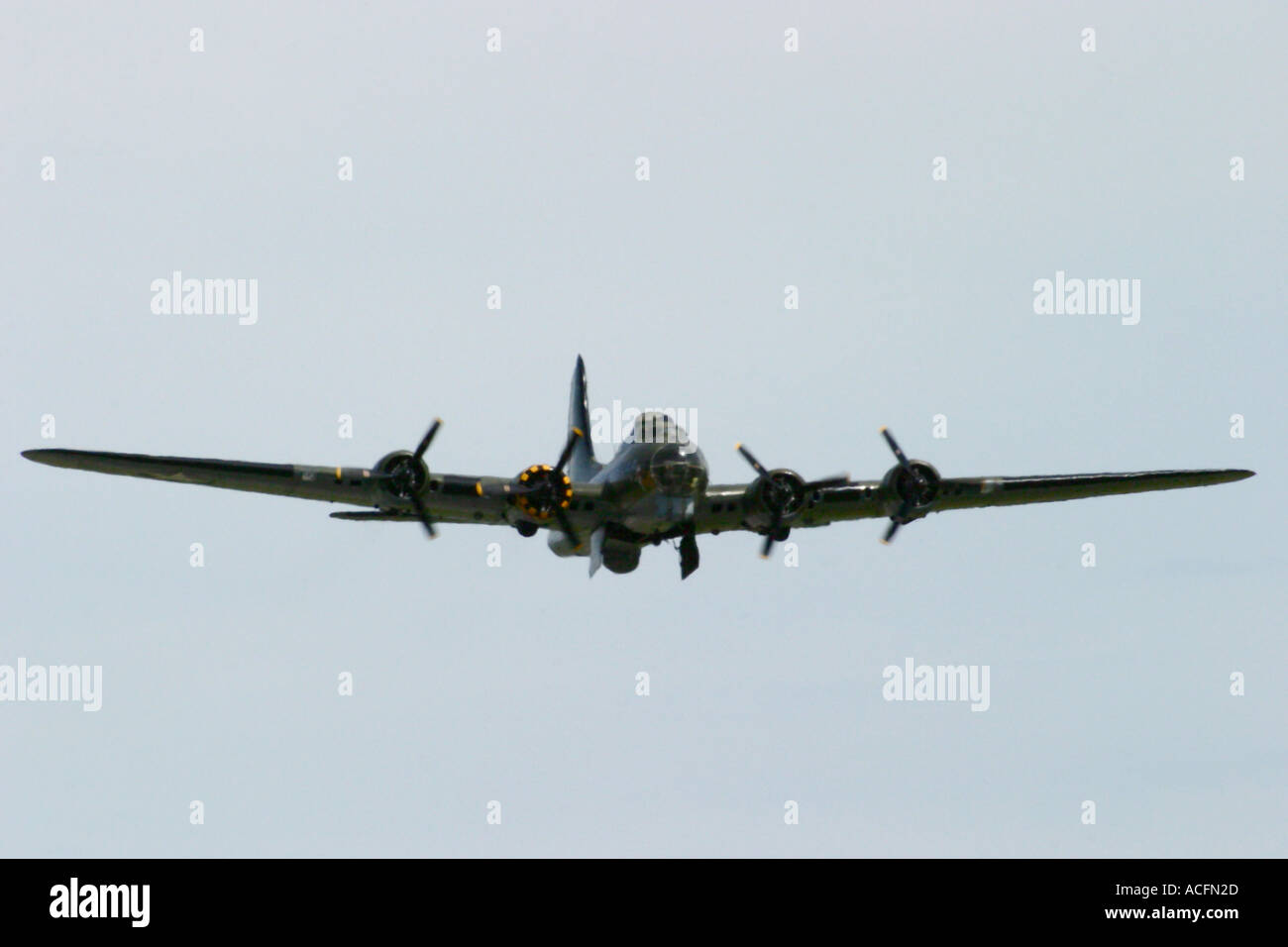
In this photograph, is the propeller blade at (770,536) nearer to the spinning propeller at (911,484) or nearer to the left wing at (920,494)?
the left wing at (920,494)

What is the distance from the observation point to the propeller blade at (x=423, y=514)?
52.7 meters

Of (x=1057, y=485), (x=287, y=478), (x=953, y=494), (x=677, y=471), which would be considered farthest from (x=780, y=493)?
(x=287, y=478)

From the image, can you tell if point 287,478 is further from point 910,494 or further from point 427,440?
point 910,494

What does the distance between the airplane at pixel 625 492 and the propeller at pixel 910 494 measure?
27mm

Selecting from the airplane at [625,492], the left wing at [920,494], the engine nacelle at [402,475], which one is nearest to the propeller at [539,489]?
the airplane at [625,492]

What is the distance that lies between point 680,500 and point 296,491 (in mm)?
9766

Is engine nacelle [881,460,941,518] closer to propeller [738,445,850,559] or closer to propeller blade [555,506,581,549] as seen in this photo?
propeller [738,445,850,559]

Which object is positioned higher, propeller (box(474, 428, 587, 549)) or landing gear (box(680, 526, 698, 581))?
propeller (box(474, 428, 587, 549))

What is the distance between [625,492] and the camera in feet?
177

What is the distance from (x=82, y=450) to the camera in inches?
2024

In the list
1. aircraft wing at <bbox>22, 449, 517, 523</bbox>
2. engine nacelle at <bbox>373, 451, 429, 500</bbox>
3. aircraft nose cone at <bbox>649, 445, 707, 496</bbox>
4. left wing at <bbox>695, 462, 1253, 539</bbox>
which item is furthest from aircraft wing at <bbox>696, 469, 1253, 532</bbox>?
engine nacelle at <bbox>373, 451, 429, 500</bbox>

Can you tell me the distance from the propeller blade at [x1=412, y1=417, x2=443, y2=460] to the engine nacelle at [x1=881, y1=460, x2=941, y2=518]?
1260 cm

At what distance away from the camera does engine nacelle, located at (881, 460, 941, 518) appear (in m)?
57.0
